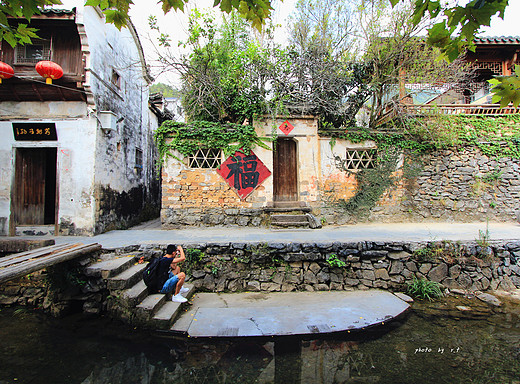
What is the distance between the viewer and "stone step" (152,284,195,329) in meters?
3.90

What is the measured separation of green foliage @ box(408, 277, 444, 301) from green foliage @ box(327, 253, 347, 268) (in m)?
1.48

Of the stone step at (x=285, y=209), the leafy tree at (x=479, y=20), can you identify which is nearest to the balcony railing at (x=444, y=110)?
the stone step at (x=285, y=209)

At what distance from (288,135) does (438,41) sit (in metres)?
6.90

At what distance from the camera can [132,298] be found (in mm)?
4105

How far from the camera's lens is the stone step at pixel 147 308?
156 inches

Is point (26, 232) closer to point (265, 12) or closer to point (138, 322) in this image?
point (138, 322)

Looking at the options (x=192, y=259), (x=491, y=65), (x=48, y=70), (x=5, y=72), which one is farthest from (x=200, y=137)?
(x=491, y=65)

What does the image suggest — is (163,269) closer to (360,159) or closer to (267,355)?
(267,355)

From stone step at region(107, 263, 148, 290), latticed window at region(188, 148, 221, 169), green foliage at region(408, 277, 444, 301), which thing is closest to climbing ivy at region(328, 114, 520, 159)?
latticed window at region(188, 148, 221, 169)

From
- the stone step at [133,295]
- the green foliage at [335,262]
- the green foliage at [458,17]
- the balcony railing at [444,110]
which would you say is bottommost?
the stone step at [133,295]

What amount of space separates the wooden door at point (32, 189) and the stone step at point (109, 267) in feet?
16.7

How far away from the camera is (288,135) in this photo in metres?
9.40

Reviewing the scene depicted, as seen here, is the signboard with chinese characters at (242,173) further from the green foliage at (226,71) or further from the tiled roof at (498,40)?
the tiled roof at (498,40)

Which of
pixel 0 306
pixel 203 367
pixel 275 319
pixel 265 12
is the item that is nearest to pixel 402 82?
pixel 265 12
